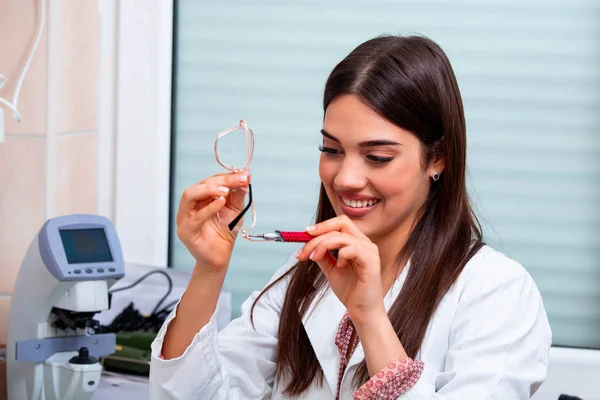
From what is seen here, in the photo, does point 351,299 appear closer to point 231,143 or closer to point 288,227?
point 231,143

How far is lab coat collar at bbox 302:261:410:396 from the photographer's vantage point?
1.47 metres

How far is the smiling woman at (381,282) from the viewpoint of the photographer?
1.27 m

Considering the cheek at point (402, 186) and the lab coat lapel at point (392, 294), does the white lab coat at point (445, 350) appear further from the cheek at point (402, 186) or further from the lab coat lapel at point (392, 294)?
the cheek at point (402, 186)

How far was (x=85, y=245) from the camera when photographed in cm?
162

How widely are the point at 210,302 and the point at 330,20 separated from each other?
1.25 meters

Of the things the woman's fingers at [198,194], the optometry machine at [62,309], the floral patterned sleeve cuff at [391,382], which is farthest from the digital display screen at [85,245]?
the floral patterned sleeve cuff at [391,382]

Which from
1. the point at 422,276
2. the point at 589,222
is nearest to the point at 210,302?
the point at 422,276

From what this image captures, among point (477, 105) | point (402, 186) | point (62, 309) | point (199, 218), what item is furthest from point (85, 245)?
point (477, 105)

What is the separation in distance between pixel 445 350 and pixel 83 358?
0.70 m

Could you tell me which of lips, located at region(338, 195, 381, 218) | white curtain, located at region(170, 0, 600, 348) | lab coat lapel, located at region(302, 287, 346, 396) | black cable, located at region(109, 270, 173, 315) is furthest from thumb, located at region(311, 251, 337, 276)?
white curtain, located at region(170, 0, 600, 348)

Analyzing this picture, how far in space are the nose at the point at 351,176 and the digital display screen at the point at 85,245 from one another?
0.53m

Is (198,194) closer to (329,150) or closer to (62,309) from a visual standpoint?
(329,150)

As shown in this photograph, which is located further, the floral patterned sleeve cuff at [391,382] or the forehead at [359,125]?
the forehead at [359,125]

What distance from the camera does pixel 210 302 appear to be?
4.54 feet
